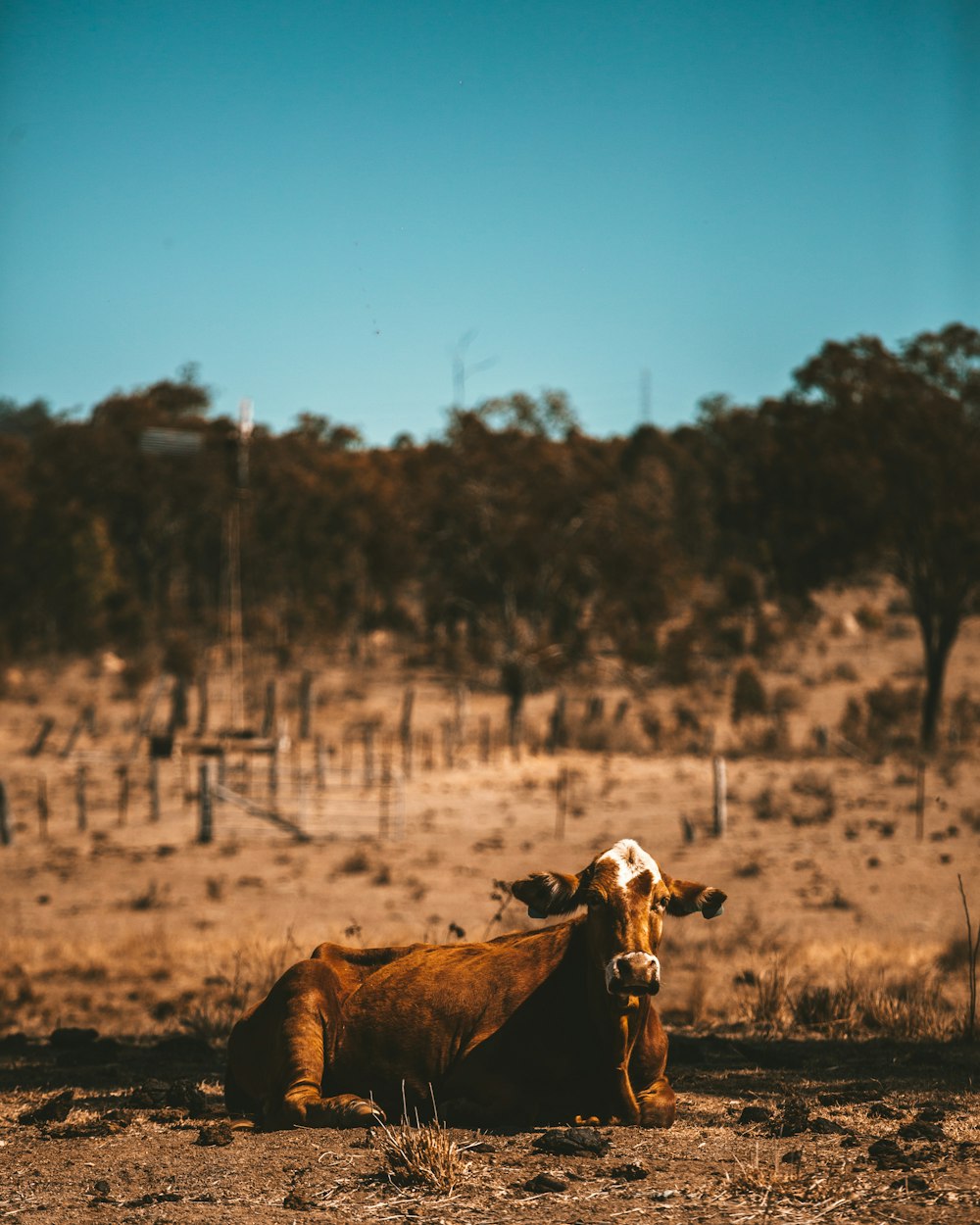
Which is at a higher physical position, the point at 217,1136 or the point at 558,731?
the point at 558,731

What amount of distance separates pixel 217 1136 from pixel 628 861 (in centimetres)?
220

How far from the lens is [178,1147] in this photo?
5.93 metres

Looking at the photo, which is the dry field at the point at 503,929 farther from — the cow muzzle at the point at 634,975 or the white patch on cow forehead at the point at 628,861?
the white patch on cow forehead at the point at 628,861

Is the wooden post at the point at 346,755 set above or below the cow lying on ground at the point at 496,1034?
below

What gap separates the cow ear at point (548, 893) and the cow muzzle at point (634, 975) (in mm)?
516

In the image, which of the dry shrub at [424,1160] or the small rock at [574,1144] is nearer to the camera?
the dry shrub at [424,1160]

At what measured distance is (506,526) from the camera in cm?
3759

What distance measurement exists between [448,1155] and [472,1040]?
2.91 feet

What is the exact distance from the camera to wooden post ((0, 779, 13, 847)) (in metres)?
20.6

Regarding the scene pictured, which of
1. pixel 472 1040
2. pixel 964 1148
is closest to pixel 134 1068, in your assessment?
pixel 472 1040

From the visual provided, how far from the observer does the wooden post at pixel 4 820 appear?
20.6m

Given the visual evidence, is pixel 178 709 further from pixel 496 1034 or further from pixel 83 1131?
pixel 496 1034

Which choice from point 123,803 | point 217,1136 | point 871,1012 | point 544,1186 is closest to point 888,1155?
point 544,1186

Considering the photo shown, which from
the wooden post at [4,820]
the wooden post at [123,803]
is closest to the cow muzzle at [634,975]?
the wooden post at [4,820]
